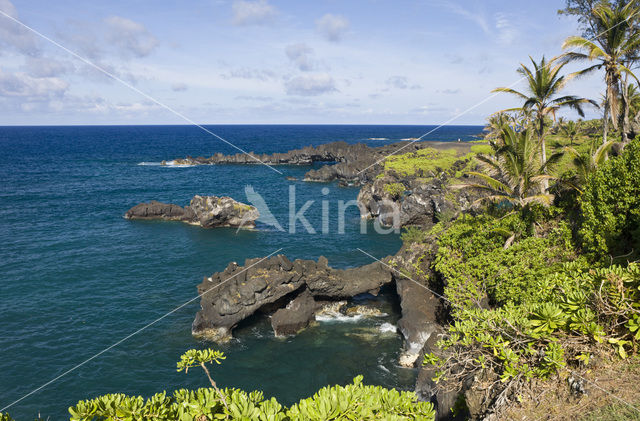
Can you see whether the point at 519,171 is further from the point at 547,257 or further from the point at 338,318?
the point at 338,318

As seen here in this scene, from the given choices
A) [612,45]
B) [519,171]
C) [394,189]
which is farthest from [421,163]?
[519,171]

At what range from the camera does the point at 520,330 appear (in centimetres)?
1016

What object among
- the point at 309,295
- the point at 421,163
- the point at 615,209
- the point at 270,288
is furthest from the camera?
the point at 421,163

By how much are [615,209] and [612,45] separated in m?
14.4

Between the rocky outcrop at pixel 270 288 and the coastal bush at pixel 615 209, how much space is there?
16081 millimetres

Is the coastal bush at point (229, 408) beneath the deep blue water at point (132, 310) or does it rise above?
above

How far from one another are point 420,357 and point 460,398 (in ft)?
31.2

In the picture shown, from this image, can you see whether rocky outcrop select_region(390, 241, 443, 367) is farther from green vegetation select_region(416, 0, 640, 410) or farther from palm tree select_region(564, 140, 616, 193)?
palm tree select_region(564, 140, 616, 193)

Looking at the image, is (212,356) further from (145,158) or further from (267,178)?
(145,158)

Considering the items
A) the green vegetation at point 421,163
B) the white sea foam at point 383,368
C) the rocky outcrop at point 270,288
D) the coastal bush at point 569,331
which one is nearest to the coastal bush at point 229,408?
the coastal bush at point 569,331

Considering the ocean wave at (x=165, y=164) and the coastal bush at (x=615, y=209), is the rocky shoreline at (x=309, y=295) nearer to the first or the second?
the coastal bush at (x=615, y=209)

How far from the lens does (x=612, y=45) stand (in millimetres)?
23219

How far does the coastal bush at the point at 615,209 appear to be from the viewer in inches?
567

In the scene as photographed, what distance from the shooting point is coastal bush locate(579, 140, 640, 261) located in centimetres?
1441
